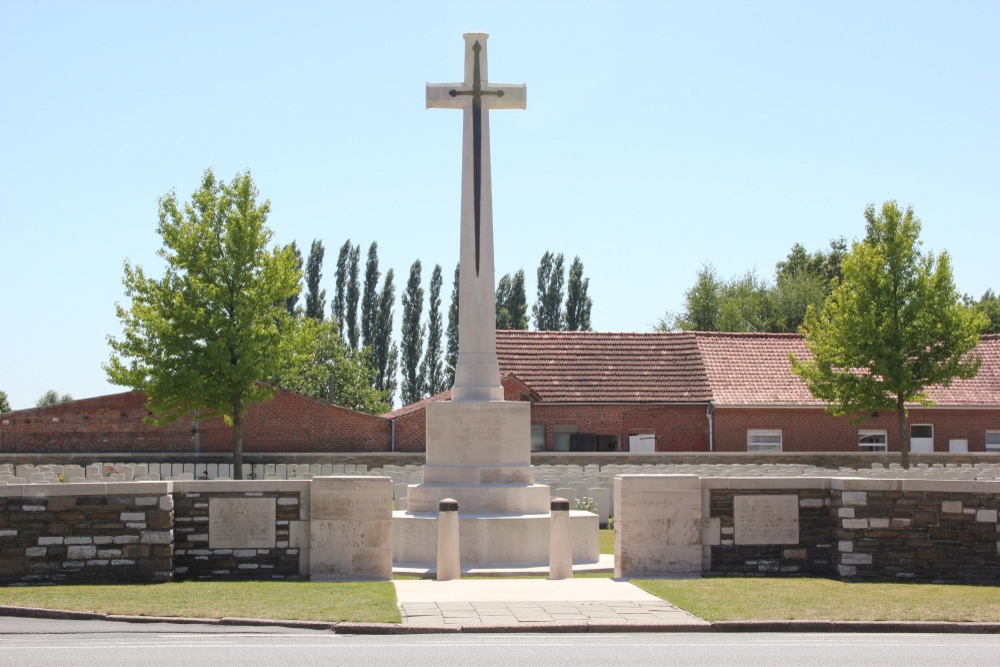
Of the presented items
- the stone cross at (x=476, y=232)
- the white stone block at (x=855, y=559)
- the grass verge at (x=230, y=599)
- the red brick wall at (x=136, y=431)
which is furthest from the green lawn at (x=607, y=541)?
the red brick wall at (x=136, y=431)

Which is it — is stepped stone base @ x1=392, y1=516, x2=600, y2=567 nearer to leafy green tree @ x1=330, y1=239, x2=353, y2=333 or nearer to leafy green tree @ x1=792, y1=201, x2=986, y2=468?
leafy green tree @ x1=792, y1=201, x2=986, y2=468

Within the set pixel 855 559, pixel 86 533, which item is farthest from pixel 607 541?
pixel 86 533

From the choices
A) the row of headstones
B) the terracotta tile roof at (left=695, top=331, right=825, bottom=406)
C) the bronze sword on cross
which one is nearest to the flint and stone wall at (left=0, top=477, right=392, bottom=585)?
the bronze sword on cross

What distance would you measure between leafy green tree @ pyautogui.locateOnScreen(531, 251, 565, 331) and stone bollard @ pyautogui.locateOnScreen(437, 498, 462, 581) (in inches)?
1956

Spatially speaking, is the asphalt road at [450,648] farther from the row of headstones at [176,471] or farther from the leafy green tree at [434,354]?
the leafy green tree at [434,354]

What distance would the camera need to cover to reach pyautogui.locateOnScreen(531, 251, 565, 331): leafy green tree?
62.6m

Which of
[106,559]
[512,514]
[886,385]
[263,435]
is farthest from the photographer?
[263,435]

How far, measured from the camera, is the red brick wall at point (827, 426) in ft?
114

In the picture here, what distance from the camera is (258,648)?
28.4ft

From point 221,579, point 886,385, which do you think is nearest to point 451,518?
point 221,579

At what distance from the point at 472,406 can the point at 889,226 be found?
1716 centimetres

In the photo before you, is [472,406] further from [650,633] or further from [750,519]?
[650,633]

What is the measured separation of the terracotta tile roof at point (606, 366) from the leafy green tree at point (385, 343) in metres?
24.6

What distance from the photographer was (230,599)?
10844 mm
